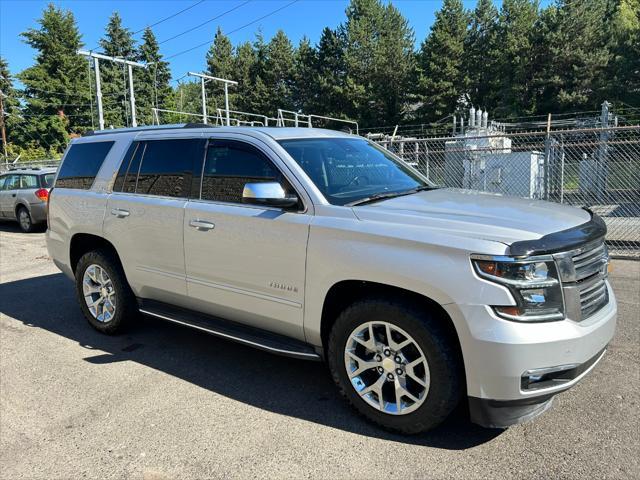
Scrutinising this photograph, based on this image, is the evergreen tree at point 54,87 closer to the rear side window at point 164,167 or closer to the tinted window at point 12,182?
the tinted window at point 12,182

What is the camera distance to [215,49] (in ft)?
217

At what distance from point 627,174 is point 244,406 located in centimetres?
1542

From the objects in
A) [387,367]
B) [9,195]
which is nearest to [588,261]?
[387,367]

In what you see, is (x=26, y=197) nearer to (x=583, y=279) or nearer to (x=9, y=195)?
(x=9, y=195)

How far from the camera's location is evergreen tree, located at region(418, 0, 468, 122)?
158ft

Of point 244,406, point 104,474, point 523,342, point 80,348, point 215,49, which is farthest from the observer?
point 215,49

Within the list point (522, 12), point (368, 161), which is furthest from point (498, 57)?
point (368, 161)

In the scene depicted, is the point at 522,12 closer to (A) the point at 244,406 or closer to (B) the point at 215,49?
(B) the point at 215,49

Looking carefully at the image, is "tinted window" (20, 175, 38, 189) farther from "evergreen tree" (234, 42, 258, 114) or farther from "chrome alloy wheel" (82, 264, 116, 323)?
"evergreen tree" (234, 42, 258, 114)

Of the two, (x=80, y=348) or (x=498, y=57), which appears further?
(x=498, y=57)

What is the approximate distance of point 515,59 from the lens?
45.7 metres

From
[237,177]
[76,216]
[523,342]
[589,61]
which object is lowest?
[523,342]

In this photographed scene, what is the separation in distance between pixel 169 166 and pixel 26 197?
35.1 ft

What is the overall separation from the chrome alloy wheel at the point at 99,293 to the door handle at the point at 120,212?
0.62 m
